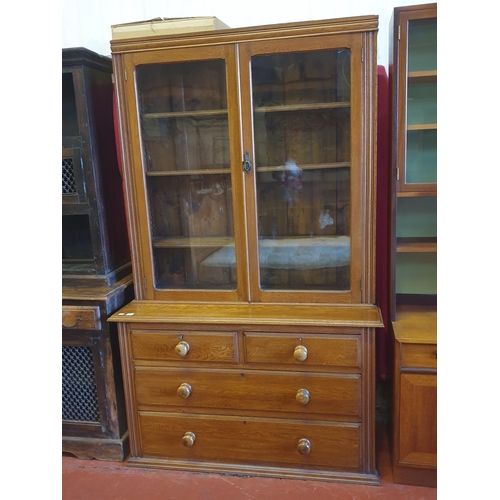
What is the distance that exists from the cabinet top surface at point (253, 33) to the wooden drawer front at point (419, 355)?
44.4 inches

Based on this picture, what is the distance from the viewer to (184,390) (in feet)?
→ 5.74

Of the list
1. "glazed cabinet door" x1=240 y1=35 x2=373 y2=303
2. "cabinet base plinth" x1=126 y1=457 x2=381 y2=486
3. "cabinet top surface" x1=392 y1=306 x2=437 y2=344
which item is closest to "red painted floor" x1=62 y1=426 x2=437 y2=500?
"cabinet base plinth" x1=126 y1=457 x2=381 y2=486

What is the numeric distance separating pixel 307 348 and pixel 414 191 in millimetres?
704

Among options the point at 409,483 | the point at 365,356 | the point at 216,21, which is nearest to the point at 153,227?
the point at 216,21

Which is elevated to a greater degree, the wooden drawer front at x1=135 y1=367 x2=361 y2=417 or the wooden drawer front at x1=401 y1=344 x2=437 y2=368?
the wooden drawer front at x1=401 y1=344 x2=437 y2=368

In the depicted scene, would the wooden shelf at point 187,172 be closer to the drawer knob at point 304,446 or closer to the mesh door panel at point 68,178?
the mesh door panel at point 68,178

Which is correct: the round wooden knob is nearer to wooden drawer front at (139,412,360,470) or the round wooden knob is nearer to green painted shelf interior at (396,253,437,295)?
wooden drawer front at (139,412,360,470)

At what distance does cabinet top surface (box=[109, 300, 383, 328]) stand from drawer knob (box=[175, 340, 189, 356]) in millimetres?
93

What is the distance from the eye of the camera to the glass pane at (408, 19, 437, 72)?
5.25 ft

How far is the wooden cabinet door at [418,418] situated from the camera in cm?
160

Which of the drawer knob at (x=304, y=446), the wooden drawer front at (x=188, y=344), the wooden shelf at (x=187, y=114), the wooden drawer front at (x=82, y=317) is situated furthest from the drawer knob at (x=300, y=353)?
the wooden shelf at (x=187, y=114)

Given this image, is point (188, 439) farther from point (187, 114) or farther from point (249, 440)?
point (187, 114)

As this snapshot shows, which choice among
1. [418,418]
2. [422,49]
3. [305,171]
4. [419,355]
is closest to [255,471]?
[418,418]

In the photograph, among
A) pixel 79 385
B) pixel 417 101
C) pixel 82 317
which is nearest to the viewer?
pixel 417 101
